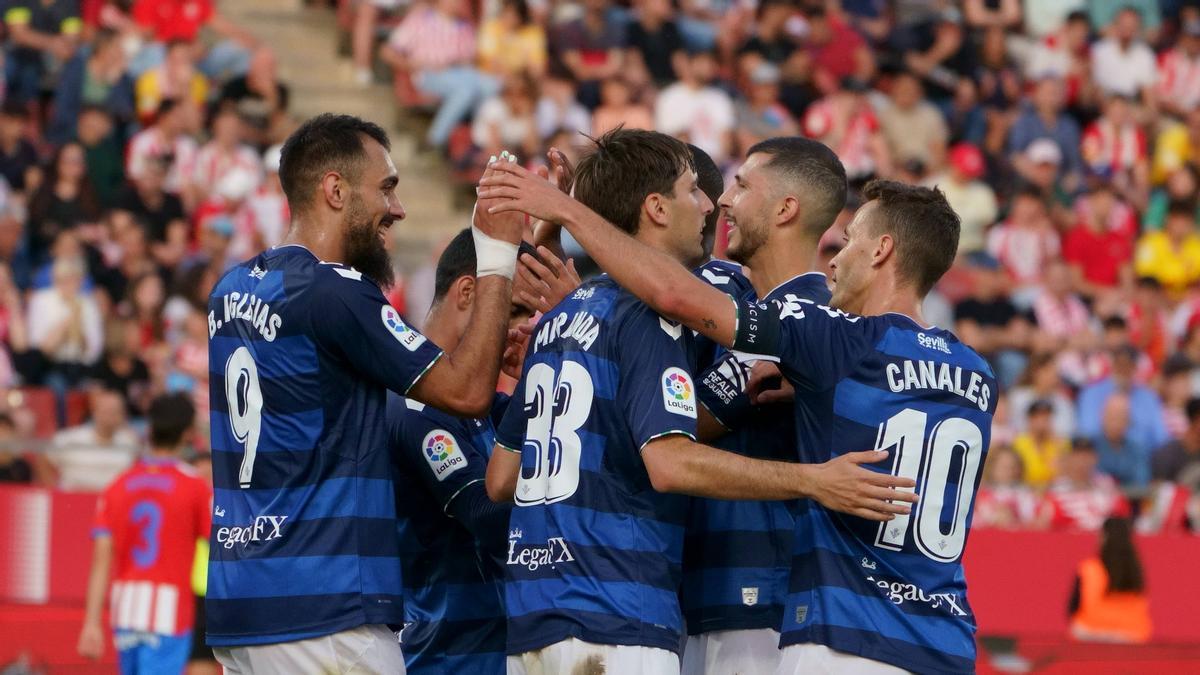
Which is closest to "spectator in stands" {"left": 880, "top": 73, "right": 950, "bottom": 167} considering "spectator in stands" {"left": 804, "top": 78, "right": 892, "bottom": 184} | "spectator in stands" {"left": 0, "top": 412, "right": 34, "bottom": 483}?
"spectator in stands" {"left": 804, "top": 78, "right": 892, "bottom": 184}

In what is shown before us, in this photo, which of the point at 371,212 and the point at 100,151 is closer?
the point at 371,212

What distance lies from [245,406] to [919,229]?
2.31 meters

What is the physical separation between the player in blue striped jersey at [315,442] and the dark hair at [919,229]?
1276 mm

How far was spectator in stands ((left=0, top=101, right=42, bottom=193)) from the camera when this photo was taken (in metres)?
16.3

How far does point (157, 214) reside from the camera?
54.3 feet

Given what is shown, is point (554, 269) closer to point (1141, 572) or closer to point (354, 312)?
point (354, 312)

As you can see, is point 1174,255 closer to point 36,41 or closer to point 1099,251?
point 1099,251

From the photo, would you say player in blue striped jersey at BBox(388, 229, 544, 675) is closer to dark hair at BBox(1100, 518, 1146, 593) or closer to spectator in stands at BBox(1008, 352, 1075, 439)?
dark hair at BBox(1100, 518, 1146, 593)

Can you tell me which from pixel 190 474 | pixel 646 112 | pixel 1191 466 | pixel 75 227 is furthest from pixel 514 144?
pixel 190 474

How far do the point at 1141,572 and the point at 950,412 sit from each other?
7092 millimetres

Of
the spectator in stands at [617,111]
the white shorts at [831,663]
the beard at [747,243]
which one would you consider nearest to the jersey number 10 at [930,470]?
the white shorts at [831,663]

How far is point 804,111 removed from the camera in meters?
19.9

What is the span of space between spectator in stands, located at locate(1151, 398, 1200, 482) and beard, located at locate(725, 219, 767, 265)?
386 inches

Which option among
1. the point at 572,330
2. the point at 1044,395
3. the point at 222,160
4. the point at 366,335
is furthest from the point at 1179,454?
the point at 366,335
